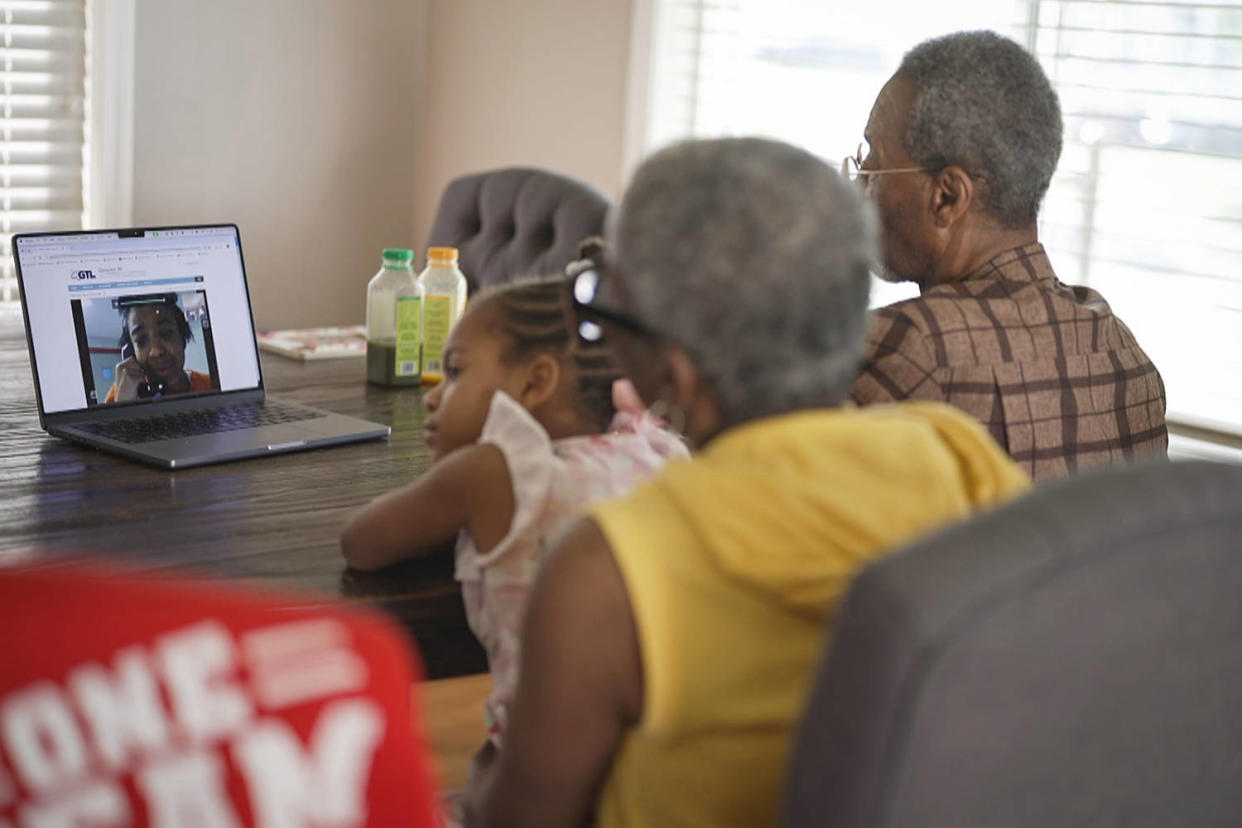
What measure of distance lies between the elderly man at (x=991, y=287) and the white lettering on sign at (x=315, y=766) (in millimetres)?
1036

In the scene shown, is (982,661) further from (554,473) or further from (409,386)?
(409,386)

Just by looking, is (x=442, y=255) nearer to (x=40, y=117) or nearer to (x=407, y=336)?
(x=407, y=336)

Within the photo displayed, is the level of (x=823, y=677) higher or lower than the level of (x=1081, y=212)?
lower

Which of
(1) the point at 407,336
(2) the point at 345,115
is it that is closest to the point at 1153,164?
(1) the point at 407,336

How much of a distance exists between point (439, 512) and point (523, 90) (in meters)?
2.84

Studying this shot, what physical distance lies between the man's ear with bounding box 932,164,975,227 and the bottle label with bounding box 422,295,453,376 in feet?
2.84

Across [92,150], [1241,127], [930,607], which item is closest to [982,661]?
[930,607]

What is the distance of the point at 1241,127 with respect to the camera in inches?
105

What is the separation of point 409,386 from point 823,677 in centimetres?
154

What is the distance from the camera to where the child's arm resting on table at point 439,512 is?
1.39 meters

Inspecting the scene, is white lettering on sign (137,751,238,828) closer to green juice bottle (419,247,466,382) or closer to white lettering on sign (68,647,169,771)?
white lettering on sign (68,647,169,771)

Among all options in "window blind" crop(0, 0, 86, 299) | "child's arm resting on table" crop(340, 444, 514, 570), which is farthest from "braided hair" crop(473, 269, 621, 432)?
"window blind" crop(0, 0, 86, 299)

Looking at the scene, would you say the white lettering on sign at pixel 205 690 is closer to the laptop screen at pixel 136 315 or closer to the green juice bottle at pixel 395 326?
the laptop screen at pixel 136 315

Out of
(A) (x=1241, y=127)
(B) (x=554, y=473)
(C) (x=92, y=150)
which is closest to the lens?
(B) (x=554, y=473)
